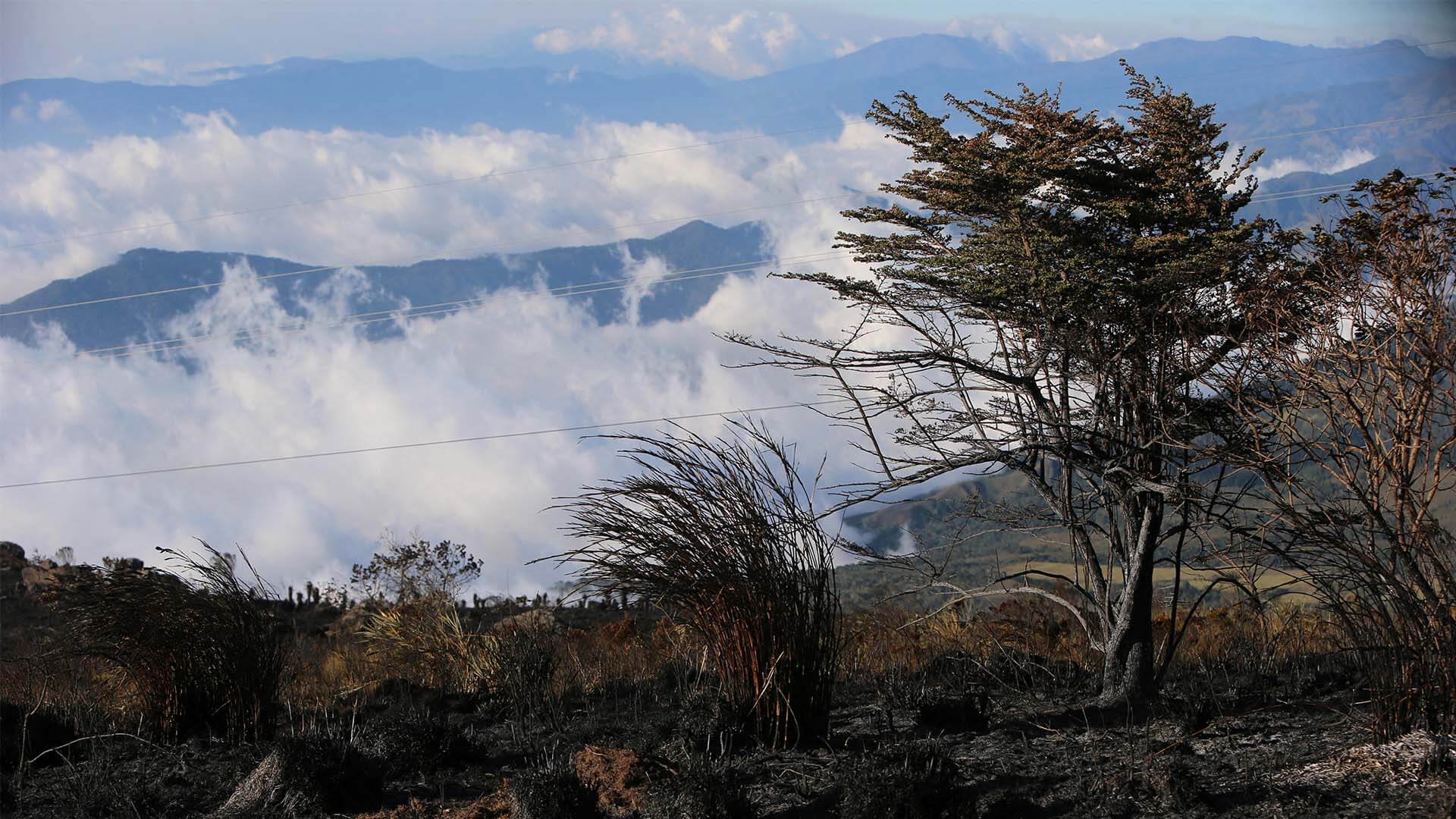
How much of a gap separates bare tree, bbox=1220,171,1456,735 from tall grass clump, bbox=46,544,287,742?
6270 millimetres

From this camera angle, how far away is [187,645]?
7.45 meters

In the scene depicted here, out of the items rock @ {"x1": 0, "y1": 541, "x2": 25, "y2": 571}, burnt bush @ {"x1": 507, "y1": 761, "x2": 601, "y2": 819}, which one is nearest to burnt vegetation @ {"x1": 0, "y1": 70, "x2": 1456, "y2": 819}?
burnt bush @ {"x1": 507, "y1": 761, "x2": 601, "y2": 819}

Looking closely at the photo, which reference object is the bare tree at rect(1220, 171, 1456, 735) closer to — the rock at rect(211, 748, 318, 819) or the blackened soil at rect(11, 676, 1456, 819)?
the blackened soil at rect(11, 676, 1456, 819)

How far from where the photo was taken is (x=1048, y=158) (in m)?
7.29

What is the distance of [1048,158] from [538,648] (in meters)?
4.76

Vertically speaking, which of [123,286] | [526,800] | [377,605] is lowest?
[526,800]

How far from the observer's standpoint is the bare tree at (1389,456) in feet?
15.8

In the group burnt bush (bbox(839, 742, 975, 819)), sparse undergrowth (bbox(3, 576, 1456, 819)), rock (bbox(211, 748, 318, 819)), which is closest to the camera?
burnt bush (bbox(839, 742, 975, 819))

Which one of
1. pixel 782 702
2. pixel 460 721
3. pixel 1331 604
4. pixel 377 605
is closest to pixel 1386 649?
pixel 1331 604

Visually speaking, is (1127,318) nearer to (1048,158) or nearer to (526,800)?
(1048,158)

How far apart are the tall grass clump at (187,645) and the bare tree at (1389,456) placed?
627 centimetres

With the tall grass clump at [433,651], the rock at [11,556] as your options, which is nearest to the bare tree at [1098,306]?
the tall grass clump at [433,651]

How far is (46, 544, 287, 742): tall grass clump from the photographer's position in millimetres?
7387

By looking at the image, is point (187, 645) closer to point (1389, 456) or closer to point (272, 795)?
point (272, 795)
